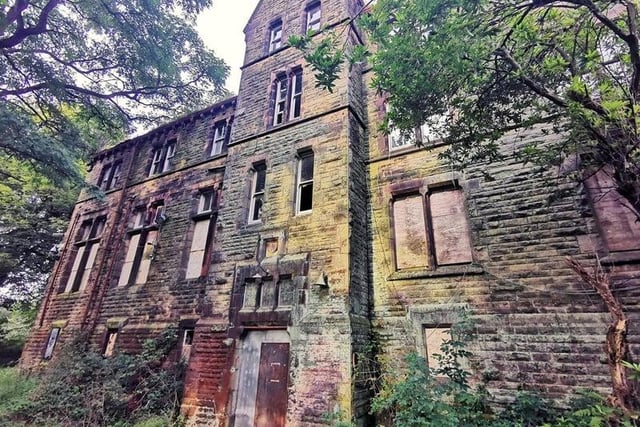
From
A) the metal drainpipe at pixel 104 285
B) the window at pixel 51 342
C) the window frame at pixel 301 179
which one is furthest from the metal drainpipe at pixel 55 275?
the window frame at pixel 301 179

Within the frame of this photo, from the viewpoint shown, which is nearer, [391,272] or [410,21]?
[410,21]

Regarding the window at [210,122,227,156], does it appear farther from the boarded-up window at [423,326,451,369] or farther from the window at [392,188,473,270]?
the boarded-up window at [423,326,451,369]

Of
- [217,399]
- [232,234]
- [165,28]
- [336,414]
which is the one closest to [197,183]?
[232,234]

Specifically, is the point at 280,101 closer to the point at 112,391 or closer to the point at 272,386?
the point at 272,386

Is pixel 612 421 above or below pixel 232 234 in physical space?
below

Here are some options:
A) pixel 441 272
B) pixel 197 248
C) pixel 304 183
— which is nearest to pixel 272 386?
pixel 441 272

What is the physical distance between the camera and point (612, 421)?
3.87 m

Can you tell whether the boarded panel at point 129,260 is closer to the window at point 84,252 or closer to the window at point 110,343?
the window at point 110,343

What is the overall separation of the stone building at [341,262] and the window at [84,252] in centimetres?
220

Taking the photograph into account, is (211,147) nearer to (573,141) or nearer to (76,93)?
(76,93)

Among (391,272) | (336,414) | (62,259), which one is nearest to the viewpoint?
(336,414)

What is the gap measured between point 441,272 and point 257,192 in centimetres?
556

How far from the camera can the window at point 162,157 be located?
1364 cm

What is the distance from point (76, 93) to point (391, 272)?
13297mm
